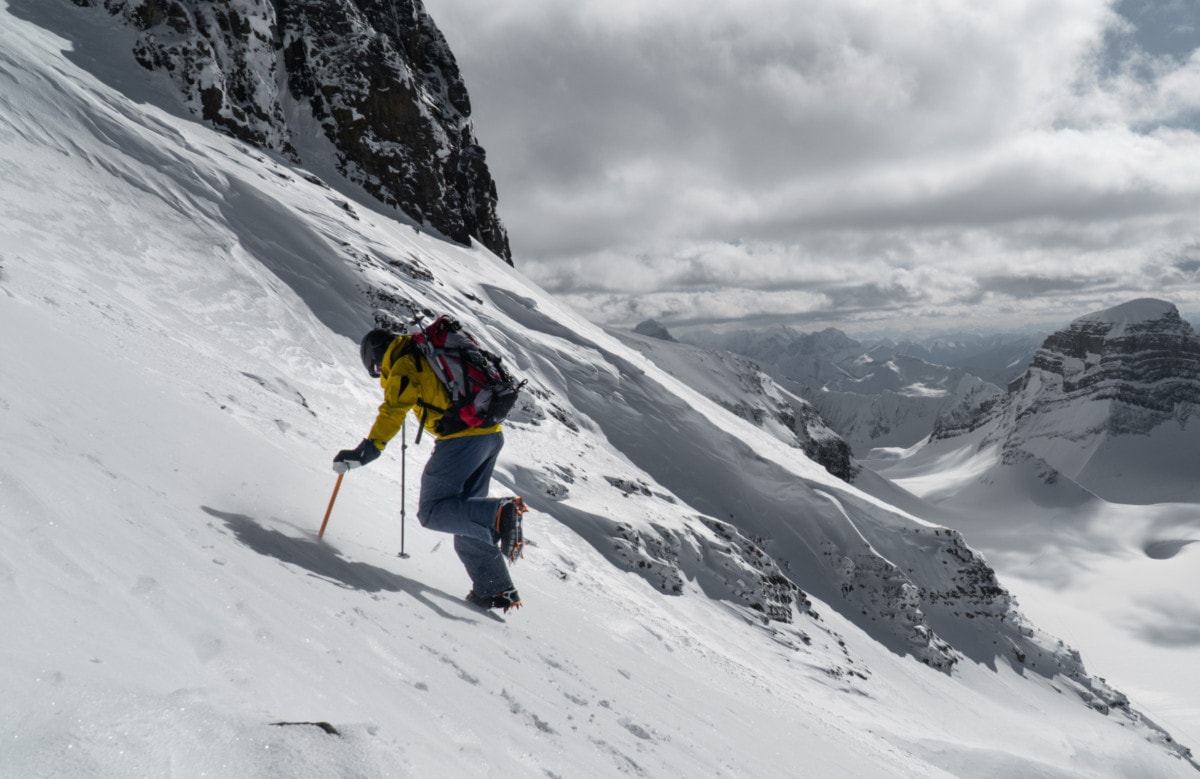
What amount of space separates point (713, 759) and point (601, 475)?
20.3 meters

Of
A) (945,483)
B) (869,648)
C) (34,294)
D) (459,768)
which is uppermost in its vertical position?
(945,483)

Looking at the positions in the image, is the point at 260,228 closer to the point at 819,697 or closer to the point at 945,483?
the point at 819,697

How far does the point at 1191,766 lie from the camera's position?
3244cm

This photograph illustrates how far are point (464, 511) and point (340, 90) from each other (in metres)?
54.7

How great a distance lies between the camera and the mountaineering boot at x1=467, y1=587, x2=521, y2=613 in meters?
6.25

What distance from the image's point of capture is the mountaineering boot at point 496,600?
246 inches

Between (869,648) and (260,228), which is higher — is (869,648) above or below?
below

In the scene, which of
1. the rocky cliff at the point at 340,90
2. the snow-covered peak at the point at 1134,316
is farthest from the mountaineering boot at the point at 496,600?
the snow-covered peak at the point at 1134,316

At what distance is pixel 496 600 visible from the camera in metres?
6.26

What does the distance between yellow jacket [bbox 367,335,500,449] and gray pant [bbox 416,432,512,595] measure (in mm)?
197

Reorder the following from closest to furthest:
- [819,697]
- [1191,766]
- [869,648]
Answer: [819,697]
[869,648]
[1191,766]

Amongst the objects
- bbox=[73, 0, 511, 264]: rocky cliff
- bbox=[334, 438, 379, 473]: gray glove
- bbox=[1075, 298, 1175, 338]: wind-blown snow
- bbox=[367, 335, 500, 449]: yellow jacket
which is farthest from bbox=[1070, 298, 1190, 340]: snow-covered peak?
bbox=[334, 438, 379, 473]: gray glove

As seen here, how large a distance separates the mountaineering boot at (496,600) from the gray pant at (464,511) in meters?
0.05

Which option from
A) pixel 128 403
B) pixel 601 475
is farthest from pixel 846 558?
pixel 128 403
